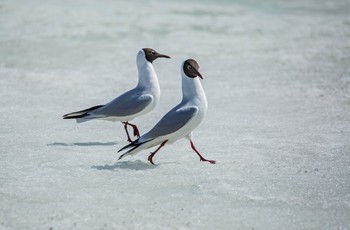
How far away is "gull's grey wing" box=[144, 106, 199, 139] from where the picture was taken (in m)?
4.41

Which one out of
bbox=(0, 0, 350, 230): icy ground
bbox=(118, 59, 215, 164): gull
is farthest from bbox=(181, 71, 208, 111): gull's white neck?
bbox=(0, 0, 350, 230): icy ground

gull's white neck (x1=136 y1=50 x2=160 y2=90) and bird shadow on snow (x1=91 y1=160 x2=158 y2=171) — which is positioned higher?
gull's white neck (x1=136 y1=50 x2=160 y2=90)

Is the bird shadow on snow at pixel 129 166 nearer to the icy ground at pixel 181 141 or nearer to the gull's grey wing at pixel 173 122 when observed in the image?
the icy ground at pixel 181 141

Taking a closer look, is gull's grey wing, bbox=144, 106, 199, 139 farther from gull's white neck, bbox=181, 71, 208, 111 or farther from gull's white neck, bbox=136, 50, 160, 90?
gull's white neck, bbox=136, 50, 160, 90

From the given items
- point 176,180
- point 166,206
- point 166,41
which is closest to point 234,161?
point 176,180

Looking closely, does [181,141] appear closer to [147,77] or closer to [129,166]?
[147,77]

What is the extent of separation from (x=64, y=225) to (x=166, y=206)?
64cm

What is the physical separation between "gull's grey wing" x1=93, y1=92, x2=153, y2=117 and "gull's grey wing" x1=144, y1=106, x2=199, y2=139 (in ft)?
2.09

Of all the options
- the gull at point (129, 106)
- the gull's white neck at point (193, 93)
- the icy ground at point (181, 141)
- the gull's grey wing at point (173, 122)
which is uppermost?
the gull's white neck at point (193, 93)

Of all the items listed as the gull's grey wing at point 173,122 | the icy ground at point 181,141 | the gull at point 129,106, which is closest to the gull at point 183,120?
the gull's grey wing at point 173,122

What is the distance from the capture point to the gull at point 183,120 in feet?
14.5

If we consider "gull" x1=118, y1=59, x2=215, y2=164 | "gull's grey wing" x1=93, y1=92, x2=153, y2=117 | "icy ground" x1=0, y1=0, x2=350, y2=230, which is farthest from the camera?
"gull's grey wing" x1=93, y1=92, x2=153, y2=117

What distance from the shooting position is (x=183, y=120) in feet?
14.5

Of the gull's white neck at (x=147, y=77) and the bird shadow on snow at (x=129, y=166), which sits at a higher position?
the gull's white neck at (x=147, y=77)
